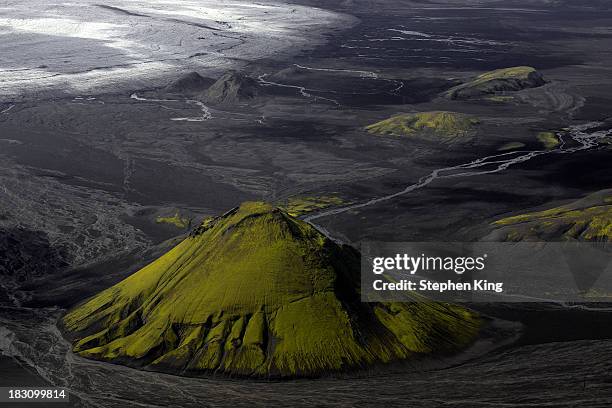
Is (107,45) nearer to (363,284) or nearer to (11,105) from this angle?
(11,105)

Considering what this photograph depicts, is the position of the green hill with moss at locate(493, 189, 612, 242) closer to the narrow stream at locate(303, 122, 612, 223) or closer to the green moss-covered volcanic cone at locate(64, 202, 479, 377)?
the narrow stream at locate(303, 122, 612, 223)

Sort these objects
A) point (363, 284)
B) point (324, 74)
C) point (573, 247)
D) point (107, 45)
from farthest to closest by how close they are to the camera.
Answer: point (107, 45)
point (324, 74)
point (573, 247)
point (363, 284)

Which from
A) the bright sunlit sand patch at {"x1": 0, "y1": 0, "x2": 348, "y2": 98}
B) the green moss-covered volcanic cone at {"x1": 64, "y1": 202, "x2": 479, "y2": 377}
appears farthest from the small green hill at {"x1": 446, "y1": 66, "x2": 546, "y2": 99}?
the green moss-covered volcanic cone at {"x1": 64, "y1": 202, "x2": 479, "y2": 377}

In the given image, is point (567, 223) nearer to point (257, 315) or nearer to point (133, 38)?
point (257, 315)

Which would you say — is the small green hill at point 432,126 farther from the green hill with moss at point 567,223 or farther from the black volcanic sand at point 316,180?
the green hill with moss at point 567,223

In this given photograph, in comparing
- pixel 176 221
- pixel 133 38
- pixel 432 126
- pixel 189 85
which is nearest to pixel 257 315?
pixel 176 221

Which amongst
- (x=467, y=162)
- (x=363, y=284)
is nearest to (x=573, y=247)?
(x=363, y=284)
